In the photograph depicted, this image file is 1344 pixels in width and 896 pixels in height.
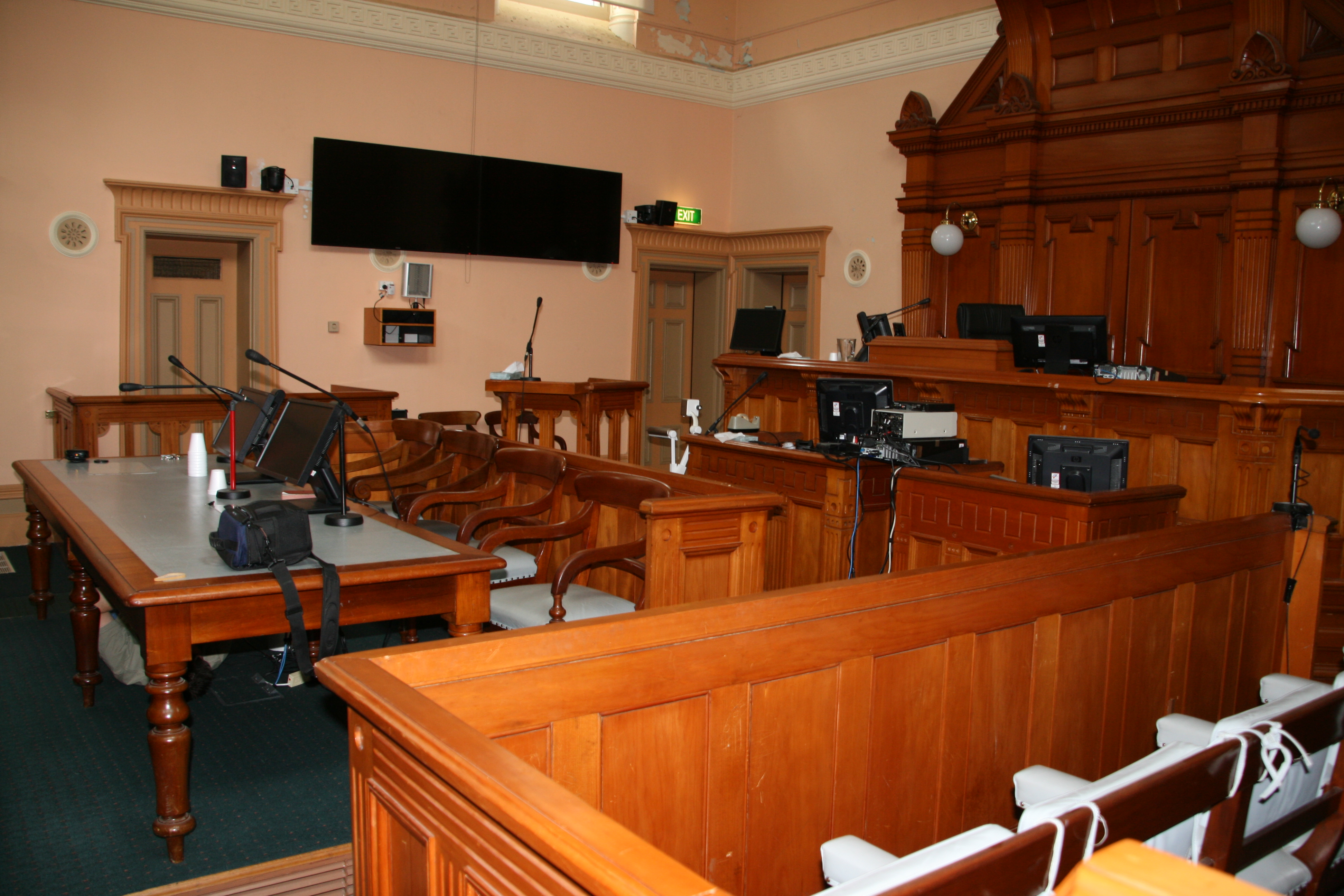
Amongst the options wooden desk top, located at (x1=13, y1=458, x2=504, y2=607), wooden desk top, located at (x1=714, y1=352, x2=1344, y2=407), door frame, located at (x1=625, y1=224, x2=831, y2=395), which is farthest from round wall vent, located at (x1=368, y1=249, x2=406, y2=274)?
wooden desk top, located at (x1=13, y1=458, x2=504, y2=607)

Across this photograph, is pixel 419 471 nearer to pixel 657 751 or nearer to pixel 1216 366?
Answer: pixel 657 751

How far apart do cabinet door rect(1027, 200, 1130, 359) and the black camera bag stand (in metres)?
6.13

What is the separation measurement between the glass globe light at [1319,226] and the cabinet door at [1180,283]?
52 centimetres

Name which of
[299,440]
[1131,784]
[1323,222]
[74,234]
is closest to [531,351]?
[74,234]

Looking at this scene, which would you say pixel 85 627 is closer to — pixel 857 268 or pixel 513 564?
pixel 513 564

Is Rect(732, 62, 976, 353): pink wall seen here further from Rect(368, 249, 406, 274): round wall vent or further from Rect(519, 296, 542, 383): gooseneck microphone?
Rect(368, 249, 406, 274): round wall vent

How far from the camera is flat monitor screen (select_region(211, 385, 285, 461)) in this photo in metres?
3.91

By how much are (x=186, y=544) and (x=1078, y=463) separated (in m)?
3.19

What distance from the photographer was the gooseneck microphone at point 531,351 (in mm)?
7512

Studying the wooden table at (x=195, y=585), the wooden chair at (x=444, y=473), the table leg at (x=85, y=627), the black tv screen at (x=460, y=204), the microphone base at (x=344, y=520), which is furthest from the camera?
the black tv screen at (x=460, y=204)

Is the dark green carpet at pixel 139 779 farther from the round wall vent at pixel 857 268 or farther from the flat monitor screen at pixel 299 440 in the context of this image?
the round wall vent at pixel 857 268

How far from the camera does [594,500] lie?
3.93 meters

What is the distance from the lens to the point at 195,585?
2467 millimetres

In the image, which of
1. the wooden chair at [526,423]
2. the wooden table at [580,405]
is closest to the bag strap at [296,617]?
the wooden table at [580,405]
